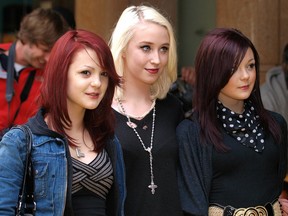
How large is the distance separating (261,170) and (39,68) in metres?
2.32

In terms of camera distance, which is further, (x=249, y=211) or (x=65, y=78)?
(x=249, y=211)

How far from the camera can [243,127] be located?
413 centimetres

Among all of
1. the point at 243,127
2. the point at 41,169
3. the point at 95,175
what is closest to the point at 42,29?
the point at 243,127

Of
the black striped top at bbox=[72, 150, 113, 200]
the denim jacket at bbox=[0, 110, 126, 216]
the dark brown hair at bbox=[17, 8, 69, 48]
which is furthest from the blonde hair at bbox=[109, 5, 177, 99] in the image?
the dark brown hair at bbox=[17, 8, 69, 48]

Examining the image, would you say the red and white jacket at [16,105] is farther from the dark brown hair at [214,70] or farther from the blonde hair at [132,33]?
the dark brown hair at [214,70]

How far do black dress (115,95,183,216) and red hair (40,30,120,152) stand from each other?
363 millimetres

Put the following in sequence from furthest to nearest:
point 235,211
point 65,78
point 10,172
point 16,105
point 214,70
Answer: point 16,105 → point 214,70 → point 235,211 → point 65,78 → point 10,172

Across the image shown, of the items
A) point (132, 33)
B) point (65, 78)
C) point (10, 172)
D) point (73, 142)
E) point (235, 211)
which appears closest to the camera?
point (10, 172)

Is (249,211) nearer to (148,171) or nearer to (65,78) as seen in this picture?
(148,171)

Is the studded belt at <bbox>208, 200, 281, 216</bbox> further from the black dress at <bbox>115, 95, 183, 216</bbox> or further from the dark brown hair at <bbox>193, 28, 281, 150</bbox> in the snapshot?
the dark brown hair at <bbox>193, 28, 281, 150</bbox>

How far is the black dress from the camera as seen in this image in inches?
157

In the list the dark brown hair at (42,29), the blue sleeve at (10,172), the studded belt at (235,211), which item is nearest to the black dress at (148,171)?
the studded belt at (235,211)

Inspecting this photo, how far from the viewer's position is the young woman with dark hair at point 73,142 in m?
3.25

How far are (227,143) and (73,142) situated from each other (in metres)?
0.98
